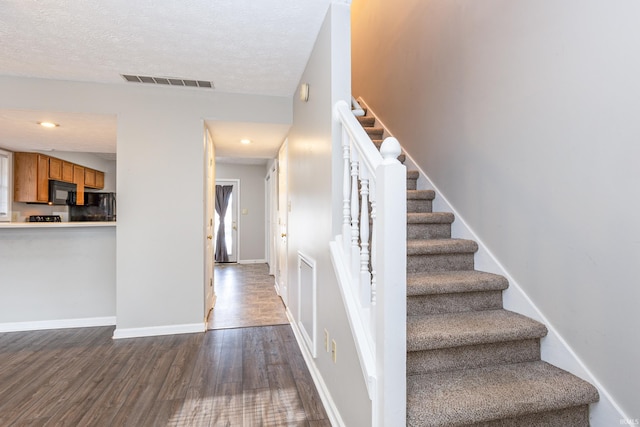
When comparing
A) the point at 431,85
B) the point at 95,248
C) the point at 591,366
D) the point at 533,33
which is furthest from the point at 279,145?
the point at 591,366

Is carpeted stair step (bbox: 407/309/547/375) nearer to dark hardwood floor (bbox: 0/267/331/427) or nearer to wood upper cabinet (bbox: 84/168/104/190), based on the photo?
dark hardwood floor (bbox: 0/267/331/427)

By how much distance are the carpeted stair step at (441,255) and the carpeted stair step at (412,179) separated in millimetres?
790

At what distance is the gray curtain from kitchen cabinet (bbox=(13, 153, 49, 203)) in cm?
347

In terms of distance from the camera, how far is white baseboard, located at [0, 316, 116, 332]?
3.06 metres

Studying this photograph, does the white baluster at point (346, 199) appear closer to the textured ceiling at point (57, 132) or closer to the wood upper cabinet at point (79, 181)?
the textured ceiling at point (57, 132)

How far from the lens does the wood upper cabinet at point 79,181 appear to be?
5.40 metres

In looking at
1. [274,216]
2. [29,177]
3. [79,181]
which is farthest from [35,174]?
[274,216]

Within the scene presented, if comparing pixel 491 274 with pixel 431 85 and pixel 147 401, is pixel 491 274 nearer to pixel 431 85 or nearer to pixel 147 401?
pixel 431 85

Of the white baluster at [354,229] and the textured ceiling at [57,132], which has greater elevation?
the textured ceiling at [57,132]

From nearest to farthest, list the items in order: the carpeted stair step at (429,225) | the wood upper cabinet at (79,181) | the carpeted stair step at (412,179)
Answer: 1. the carpeted stair step at (429,225)
2. the carpeted stair step at (412,179)
3. the wood upper cabinet at (79,181)

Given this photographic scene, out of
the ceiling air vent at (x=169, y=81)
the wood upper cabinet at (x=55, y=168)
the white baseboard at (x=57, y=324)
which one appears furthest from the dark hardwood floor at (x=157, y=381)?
the wood upper cabinet at (x=55, y=168)

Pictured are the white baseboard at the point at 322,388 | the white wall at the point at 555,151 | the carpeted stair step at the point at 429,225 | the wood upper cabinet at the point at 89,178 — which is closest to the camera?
the white wall at the point at 555,151

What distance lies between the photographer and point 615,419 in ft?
4.17

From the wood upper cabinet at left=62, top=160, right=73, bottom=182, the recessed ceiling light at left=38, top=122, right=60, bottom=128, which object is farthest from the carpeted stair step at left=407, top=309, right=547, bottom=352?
the wood upper cabinet at left=62, top=160, right=73, bottom=182
